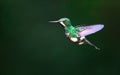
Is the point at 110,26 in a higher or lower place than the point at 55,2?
lower

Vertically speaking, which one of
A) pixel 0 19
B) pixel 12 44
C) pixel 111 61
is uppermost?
pixel 0 19

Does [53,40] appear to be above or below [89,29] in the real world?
below

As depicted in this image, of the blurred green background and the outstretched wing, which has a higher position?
the outstretched wing

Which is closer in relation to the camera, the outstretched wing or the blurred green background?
the outstretched wing

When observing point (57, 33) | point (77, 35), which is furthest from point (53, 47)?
point (77, 35)

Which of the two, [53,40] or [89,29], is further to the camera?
[53,40]

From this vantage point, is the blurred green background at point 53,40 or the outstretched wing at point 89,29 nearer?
the outstretched wing at point 89,29

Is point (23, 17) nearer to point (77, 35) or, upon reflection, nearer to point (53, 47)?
point (53, 47)

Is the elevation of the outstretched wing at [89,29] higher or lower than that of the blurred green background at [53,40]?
higher
